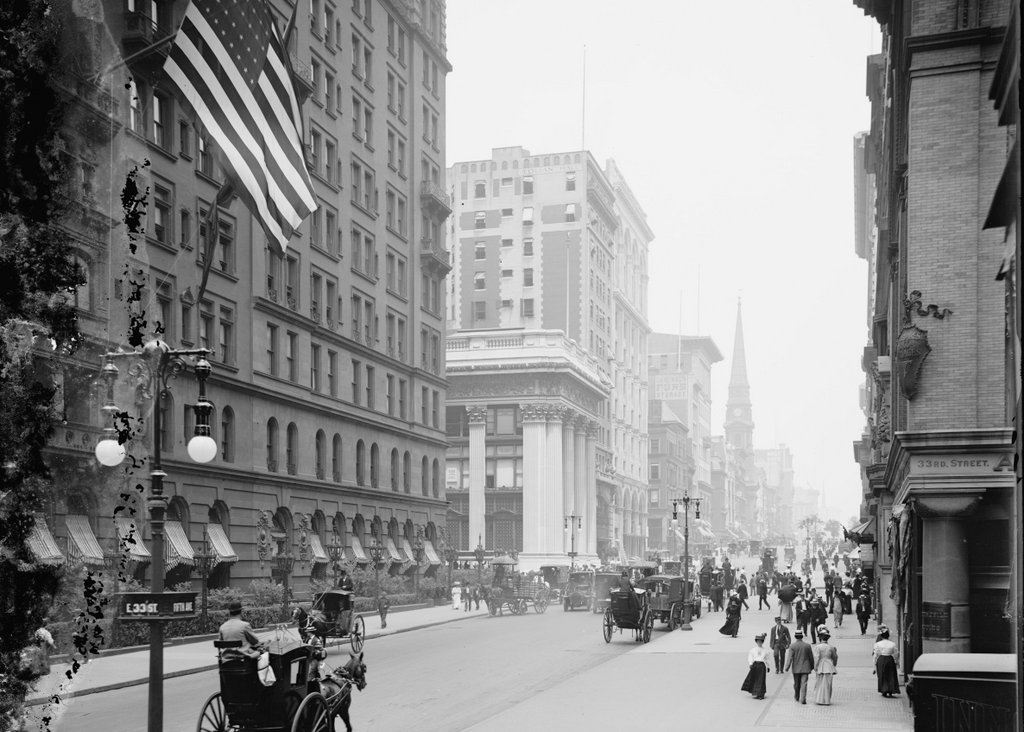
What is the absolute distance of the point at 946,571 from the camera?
69.3ft

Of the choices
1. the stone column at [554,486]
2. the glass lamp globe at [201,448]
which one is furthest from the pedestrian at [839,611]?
the stone column at [554,486]

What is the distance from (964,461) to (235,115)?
48.3 ft

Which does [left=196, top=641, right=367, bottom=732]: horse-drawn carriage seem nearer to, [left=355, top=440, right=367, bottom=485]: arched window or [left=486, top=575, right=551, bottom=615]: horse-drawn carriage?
[left=486, top=575, right=551, bottom=615]: horse-drawn carriage

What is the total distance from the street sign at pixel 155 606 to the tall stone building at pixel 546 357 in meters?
79.5

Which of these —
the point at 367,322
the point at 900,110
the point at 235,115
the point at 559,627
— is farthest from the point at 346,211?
the point at 235,115

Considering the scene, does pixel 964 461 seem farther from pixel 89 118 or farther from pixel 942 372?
pixel 89 118

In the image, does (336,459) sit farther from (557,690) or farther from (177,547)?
(557,690)

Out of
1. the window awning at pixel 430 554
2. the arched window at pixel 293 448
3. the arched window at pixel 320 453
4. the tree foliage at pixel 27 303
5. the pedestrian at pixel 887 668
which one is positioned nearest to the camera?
the tree foliage at pixel 27 303

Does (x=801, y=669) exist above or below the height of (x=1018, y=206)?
below

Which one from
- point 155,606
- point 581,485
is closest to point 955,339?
point 155,606

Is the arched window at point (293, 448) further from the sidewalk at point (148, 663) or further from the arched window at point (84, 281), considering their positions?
the arched window at point (84, 281)

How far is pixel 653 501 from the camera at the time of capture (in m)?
163

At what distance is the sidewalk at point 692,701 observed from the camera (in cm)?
2138

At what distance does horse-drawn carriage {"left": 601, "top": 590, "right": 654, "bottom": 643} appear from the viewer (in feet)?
126
